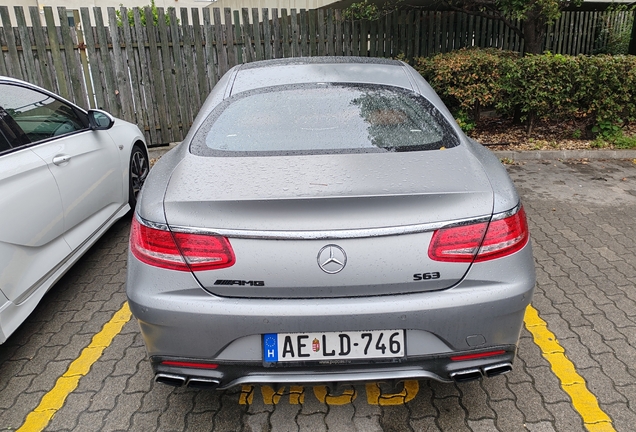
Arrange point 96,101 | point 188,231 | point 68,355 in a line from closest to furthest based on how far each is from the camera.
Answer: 1. point 188,231
2. point 68,355
3. point 96,101

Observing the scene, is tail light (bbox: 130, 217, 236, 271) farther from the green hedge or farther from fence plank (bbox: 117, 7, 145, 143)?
the green hedge

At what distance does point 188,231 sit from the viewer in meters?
1.79

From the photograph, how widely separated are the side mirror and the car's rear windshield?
5.30 ft

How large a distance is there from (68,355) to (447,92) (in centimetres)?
602

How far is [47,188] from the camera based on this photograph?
9.64 ft

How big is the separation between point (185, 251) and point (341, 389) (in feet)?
3.78

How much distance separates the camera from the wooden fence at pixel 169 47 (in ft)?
20.8

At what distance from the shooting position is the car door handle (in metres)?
3.11

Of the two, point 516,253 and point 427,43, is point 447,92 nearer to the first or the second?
point 427,43

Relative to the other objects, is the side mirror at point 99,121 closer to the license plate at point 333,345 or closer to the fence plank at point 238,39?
the license plate at point 333,345

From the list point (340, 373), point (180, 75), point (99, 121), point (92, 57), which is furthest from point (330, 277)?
point (92, 57)

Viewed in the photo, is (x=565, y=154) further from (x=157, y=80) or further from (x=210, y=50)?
(x=157, y=80)

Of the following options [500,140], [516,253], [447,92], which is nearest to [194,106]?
[447,92]

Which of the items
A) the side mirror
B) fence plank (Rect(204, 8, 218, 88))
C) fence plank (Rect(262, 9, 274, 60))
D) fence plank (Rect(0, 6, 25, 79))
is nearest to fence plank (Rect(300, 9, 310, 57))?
fence plank (Rect(262, 9, 274, 60))
